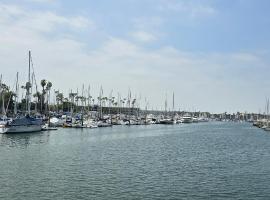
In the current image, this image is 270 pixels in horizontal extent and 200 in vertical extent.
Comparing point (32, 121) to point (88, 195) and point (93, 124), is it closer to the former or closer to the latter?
point (93, 124)

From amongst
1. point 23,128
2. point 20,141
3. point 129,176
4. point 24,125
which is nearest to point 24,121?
point 24,125

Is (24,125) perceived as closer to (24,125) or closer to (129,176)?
(24,125)

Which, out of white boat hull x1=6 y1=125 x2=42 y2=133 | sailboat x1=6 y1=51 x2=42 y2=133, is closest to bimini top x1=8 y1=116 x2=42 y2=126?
sailboat x1=6 y1=51 x2=42 y2=133

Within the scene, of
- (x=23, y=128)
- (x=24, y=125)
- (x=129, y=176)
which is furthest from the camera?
(x=24, y=125)

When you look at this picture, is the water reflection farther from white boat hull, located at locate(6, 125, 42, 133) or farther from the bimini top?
the bimini top

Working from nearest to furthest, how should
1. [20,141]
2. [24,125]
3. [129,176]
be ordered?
[129,176]
[20,141]
[24,125]

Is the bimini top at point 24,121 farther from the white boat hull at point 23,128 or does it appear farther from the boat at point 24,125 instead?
the white boat hull at point 23,128

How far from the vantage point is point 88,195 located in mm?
33938

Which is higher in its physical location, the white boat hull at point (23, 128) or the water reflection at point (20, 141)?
the white boat hull at point (23, 128)

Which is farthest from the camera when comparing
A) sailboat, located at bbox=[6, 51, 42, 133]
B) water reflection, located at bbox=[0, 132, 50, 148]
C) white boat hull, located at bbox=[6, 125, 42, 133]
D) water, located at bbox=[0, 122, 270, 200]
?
sailboat, located at bbox=[6, 51, 42, 133]

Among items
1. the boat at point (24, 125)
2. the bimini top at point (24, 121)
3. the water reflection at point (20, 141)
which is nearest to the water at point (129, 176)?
the water reflection at point (20, 141)

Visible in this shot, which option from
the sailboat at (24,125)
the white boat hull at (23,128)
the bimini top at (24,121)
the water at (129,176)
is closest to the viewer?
the water at (129,176)

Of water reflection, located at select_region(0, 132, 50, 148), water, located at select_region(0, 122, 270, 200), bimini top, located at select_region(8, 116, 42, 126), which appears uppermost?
bimini top, located at select_region(8, 116, 42, 126)

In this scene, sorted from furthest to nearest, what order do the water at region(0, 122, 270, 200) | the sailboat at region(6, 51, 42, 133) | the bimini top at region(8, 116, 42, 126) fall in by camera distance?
the bimini top at region(8, 116, 42, 126), the sailboat at region(6, 51, 42, 133), the water at region(0, 122, 270, 200)
